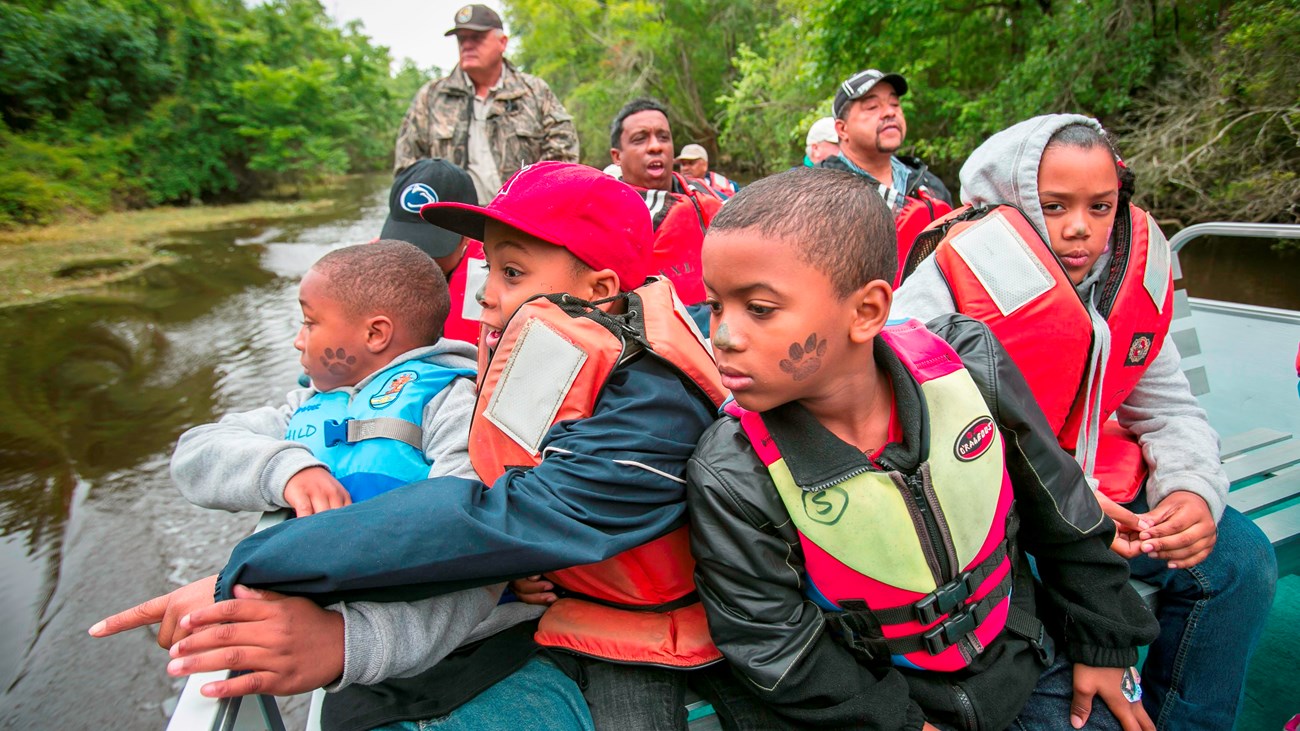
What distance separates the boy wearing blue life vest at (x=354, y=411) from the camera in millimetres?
1514

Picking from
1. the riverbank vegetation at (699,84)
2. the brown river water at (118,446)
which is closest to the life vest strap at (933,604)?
the brown river water at (118,446)

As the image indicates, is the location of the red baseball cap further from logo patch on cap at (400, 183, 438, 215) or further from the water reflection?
the water reflection

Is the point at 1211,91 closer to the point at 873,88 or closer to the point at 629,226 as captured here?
the point at 873,88

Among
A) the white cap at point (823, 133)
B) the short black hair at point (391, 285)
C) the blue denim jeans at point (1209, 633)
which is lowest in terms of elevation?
the blue denim jeans at point (1209, 633)

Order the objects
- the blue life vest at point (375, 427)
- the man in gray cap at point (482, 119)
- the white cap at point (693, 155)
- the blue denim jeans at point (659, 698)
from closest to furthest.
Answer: the blue denim jeans at point (659, 698), the blue life vest at point (375, 427), the man in gray cap at point (482, 119), the white cap at point (693, 155)

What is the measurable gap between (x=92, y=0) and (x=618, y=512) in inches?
999

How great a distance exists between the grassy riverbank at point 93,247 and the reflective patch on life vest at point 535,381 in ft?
35.1

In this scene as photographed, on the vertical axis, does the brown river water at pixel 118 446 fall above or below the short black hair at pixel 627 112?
below

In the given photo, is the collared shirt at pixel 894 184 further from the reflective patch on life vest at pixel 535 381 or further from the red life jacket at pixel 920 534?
the reflective patch on life vest at pixel 535 381

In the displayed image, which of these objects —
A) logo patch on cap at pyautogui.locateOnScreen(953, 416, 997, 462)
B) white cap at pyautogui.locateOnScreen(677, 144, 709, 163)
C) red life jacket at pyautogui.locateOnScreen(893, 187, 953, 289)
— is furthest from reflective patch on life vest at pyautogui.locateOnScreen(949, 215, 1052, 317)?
white cap at pyautogui.locateOnScreen(677, 144, 709, 163)

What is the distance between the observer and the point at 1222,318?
10.4 feet

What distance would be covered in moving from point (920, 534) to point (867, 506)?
0.12 meters

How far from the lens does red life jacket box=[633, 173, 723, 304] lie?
3.78 metres

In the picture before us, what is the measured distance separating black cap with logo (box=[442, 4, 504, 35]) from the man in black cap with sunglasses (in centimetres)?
215
